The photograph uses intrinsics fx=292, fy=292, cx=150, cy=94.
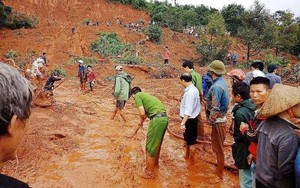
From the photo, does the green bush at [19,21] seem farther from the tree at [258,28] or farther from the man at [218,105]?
the man at [218,105]

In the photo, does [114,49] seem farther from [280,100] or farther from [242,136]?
[280,100]

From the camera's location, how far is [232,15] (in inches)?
1289

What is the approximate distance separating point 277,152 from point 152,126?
258cm

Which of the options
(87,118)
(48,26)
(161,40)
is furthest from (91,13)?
(87,118)

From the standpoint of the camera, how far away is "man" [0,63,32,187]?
39.1 inches

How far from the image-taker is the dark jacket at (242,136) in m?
3.35

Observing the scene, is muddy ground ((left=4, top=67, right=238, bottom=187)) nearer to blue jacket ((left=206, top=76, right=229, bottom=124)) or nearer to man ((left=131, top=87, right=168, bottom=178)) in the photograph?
man ((left=131, top=87, right=168, bottom=178))

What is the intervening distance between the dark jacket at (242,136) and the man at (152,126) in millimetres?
1435

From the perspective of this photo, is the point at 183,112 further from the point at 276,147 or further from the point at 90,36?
the point at 90,36

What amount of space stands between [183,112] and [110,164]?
164 cm

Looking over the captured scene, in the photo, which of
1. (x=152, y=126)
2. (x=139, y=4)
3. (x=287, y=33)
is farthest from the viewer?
(x=139, y=4)

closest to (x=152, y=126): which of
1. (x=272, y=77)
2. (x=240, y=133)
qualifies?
(x=240, y=133)

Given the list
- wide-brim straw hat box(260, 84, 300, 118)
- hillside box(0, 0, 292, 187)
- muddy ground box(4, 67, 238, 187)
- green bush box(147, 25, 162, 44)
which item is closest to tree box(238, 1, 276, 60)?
green bush box(147, 25, 162, 44)

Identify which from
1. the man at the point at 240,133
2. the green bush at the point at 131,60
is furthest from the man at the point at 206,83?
the green bush at the point at 131,60
